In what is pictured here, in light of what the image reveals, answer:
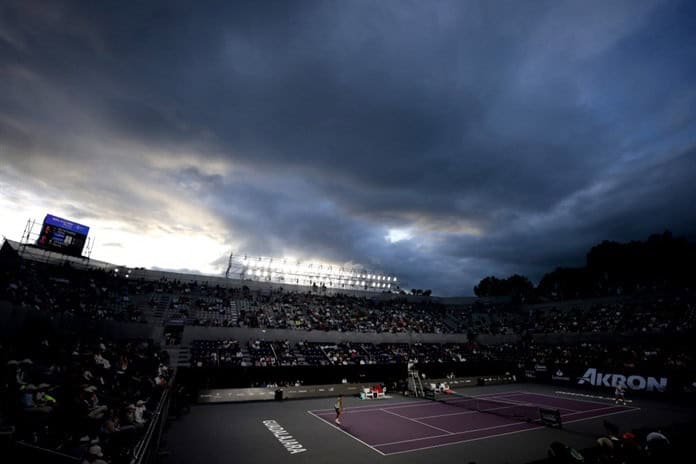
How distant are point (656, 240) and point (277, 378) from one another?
77224mm

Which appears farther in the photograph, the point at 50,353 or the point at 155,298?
the point at 155,298

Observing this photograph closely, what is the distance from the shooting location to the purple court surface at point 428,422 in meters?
17.1

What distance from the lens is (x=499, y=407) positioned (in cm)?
2578

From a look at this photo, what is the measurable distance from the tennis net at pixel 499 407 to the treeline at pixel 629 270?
36.3 meters

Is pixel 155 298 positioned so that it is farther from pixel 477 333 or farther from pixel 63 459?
pixel 477 333

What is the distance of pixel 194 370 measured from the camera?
26188 mm

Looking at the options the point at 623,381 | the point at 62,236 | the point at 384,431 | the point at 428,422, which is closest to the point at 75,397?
the point at 384,431

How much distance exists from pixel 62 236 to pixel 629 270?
95.0 metres

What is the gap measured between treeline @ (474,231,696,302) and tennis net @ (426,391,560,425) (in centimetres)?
3632

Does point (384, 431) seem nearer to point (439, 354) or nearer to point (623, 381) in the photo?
point (439, 354)

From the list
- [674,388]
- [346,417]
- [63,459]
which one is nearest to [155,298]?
[346,417]

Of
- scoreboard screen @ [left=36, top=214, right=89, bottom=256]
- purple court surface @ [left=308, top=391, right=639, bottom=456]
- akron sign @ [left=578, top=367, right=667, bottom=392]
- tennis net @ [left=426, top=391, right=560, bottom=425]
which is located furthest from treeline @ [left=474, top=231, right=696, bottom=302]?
scoreboard screen @ [left=36, top=214, right=89, bottom=256]

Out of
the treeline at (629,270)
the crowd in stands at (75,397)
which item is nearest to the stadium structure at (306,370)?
the crowd in stands at (75,397)

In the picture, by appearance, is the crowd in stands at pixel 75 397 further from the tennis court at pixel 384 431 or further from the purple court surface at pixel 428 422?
the purple court surface at pixel 428 422
